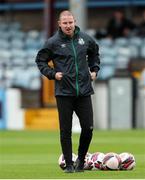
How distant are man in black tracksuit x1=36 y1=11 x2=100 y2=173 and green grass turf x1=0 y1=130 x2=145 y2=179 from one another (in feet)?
2.17

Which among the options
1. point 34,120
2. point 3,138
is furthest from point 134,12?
point 3,138

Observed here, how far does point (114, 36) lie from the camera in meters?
31.9

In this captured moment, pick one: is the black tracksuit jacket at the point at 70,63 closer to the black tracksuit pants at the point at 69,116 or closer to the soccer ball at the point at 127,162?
the black tracksuit pants at the point at 69,116

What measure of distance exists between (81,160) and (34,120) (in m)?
15.0

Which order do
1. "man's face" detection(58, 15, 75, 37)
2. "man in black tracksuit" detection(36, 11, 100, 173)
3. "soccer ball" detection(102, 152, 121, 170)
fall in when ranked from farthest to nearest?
1. "soccer ball" detection(102, 152, 121, 170)
2. "man in black tracksuit" detection(36, 11, 100, 173)
3. "man's face" detection(58, 15, 75, 37)

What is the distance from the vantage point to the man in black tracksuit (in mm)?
12812

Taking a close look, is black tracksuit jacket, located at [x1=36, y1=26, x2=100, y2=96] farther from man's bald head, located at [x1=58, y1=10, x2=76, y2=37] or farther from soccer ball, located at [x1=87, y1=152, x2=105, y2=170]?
soccer ball, located at [x1=87, y1=152, x2=105, y2=170]

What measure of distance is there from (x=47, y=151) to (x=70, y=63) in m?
6.05

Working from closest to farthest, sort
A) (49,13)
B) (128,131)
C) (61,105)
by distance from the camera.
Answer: (61,105) < (128,131) < (49,13)

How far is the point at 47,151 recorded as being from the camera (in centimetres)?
1866

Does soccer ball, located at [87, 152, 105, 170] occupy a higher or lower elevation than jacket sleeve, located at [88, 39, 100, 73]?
lower

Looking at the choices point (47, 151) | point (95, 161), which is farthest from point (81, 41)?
point (47, 151)

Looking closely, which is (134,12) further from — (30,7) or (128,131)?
(128,131)

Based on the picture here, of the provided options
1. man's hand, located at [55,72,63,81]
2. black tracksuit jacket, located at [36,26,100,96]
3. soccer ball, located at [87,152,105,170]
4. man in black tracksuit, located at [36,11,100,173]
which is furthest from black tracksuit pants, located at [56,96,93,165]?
soccer ball, located at [87,152,105,170]
